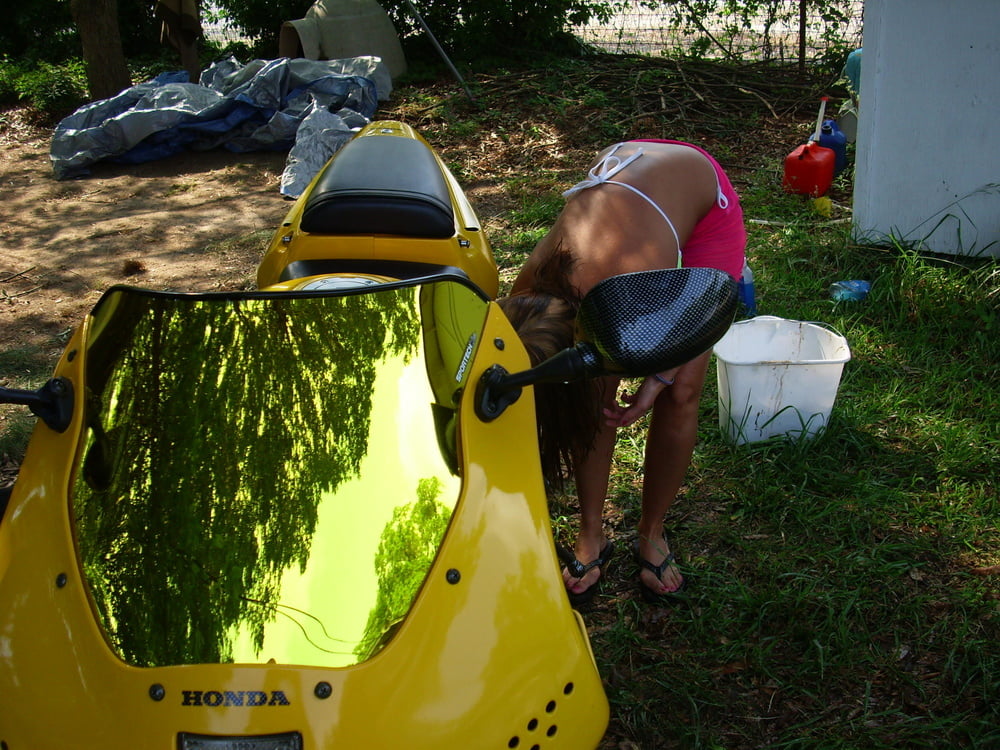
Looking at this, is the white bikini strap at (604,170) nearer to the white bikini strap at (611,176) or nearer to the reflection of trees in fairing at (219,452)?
the white bikini strap at (611,176)

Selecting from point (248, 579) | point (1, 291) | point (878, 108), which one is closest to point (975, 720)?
point (248, 579)

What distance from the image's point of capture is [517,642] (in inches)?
48.4

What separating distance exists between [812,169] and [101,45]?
6621 millimetres

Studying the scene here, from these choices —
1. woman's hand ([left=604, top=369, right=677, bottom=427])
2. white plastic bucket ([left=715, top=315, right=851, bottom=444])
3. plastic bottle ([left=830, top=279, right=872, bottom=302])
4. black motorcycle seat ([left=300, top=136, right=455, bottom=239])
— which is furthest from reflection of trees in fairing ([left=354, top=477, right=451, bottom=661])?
plastic bottle ([left=830, top=279, right=872, bottom=302])

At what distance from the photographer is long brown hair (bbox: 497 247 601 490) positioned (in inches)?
68.9

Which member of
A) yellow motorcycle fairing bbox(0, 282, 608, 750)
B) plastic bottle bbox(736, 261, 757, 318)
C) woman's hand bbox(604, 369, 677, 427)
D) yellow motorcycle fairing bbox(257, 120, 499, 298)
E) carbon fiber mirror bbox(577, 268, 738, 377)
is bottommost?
plastic bottle bbox(736, 261, 757, 318)

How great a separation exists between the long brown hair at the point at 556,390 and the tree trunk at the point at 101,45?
7.98 metres

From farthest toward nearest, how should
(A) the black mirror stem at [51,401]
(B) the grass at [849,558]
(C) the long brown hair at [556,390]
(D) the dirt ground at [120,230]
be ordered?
(D) the dirt ground at [120,230] → (B) the grass at [849,558] → (C) the long brown hair at [556,390] → (A) the black mirror stem at [51,401]

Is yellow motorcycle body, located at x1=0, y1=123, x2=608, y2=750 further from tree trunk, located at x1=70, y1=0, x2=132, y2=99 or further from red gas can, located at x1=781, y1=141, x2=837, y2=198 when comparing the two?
tree trunk, located at x1=70, y1=0, x2=132, y2=99

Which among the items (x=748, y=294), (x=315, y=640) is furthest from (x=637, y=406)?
(x=748, y=294)

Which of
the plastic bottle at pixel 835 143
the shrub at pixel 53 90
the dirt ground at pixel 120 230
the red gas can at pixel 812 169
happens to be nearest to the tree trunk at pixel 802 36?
the plastic bottle at pixel 835 143

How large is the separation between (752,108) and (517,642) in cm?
710

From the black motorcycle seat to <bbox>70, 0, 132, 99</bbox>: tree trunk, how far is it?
22.3 feet

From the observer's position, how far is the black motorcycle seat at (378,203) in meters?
2.69
